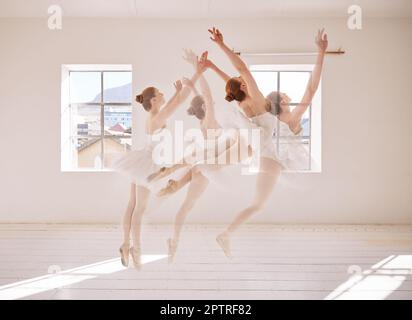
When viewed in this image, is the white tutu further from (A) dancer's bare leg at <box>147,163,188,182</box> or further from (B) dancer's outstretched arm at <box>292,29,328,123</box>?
(B) dancer's outstretched arm at <box>292,29,328,123</box>

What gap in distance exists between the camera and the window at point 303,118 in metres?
3.14

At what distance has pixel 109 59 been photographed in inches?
176

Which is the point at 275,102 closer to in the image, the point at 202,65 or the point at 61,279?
the point at 202,65

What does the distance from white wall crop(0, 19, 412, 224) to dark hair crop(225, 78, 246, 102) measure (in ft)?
4.68

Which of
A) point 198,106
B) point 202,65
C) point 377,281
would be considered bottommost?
point 377,281

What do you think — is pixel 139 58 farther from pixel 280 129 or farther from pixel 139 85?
pixel 280 129

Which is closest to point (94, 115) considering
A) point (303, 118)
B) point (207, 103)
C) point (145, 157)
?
point (145, 157)

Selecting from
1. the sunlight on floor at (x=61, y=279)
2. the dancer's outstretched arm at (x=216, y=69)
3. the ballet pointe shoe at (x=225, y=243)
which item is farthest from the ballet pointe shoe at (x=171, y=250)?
the dancer's outstretched arm at (x=216, y=69)

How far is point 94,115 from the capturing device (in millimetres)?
4352

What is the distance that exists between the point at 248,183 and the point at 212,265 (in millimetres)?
1306

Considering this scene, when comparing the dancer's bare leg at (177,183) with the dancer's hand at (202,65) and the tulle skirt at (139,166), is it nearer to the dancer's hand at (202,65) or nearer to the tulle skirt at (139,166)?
the tulle skirt at (139,166)

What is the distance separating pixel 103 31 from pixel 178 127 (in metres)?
1.40

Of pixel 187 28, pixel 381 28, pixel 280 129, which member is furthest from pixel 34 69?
pixel 381 28

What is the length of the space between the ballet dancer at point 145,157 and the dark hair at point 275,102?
63 centimetres
